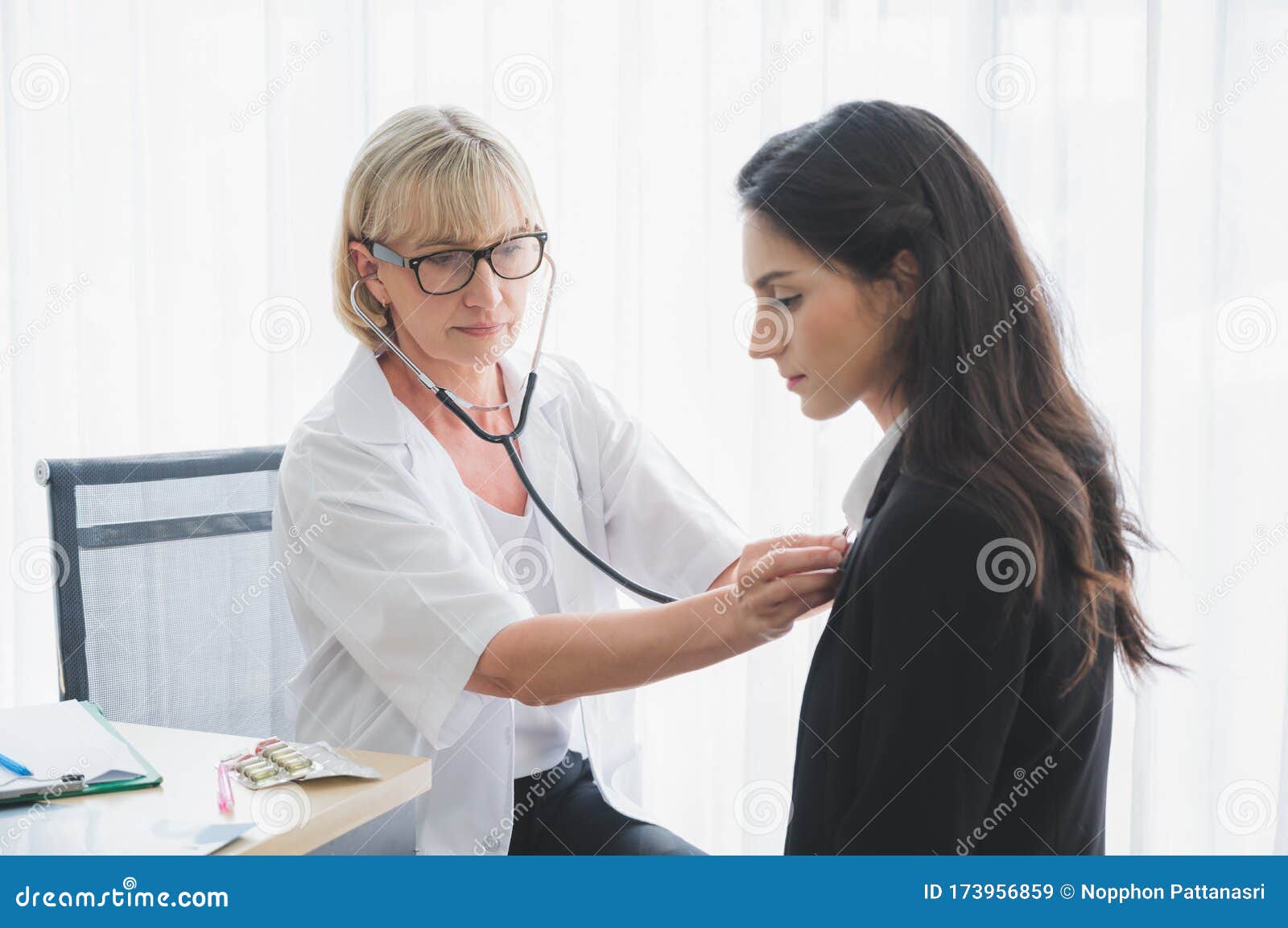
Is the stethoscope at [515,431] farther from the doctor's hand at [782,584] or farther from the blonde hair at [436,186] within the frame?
the doctor's hand at [782,584]

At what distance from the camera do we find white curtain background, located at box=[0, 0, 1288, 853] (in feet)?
6.31

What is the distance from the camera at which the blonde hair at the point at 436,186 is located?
1340 mm

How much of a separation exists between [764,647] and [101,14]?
2.06 meters

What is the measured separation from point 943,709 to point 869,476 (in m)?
0.29

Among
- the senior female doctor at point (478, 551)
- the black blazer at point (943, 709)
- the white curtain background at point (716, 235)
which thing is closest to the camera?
the black blazer at point (943, 709)

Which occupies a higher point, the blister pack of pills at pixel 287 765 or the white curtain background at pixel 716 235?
the white curtain background at pixel 716 235

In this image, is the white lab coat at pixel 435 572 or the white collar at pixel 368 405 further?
the white collar at pixel 368 405

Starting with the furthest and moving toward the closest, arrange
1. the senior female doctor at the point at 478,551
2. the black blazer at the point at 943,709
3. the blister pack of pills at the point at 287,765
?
the senior female doctor at the point at 478,551, the blister pack of pills at the point at 287,765, the black blazer at the point at 943,709

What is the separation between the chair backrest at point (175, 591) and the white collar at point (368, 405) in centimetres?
19

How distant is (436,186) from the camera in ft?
4.39

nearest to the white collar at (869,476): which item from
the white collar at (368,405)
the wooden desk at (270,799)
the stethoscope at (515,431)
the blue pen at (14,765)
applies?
the stethoscope at (515,431)
